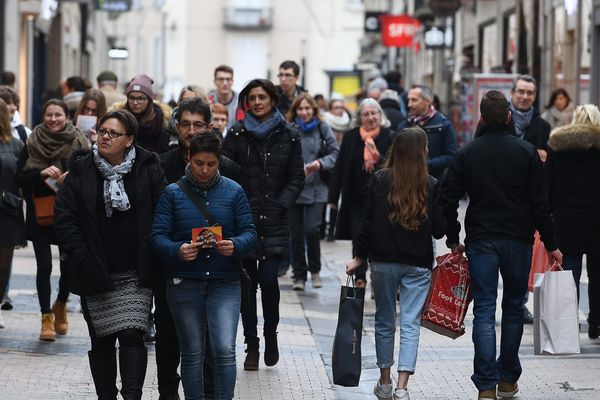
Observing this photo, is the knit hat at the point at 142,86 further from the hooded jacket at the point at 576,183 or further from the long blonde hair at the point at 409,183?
the hooded jacket at the point at 576,183

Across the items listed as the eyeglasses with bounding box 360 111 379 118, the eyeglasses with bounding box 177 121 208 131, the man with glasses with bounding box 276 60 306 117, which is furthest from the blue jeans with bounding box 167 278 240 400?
the man with glasses with bounding box 276 60 306 117

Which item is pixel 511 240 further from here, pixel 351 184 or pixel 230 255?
pixel 351 184

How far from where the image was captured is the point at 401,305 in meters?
8.60

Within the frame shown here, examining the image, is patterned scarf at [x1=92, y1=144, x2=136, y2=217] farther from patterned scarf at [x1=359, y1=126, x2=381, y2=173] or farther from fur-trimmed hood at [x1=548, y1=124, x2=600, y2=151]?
patterned scarf at [x1=359, y1=126, x2=381, y2=173]

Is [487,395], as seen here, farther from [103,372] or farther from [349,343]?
[103,372]

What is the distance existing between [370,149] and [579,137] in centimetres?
260

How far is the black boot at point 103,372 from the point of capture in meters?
7.67

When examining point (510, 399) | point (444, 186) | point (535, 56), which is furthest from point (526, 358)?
point (535, 56)

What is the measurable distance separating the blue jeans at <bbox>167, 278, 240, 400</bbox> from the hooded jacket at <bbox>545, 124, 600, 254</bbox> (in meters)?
3.73

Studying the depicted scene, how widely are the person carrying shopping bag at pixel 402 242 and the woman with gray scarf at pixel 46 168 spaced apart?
292 centimetres

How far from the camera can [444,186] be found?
870 centimetres

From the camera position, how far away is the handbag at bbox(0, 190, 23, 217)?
35.5 ft

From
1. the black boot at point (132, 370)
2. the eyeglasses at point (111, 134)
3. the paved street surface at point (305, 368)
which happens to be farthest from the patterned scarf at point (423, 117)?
the black boot at point (132, 370)

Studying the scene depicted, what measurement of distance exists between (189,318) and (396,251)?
57.9 inches
